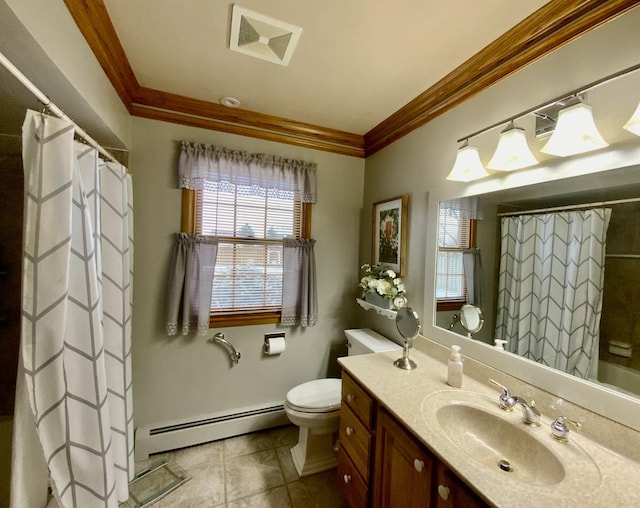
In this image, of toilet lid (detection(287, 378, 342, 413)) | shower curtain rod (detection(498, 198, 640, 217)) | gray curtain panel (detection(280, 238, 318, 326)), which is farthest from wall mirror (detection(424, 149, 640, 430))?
gray curtain panel (detection(280, 238, 318, 326))

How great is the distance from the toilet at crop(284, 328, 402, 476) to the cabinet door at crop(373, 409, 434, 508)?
519 mm

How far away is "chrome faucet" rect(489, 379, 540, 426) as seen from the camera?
0.96m

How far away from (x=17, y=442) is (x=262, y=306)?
132 centimetres

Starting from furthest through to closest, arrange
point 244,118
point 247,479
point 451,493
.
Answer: point 244,118
point 247,479
point 451,493

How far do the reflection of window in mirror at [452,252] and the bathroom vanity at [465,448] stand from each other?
13.4 inches

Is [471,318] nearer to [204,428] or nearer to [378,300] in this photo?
[378,300]

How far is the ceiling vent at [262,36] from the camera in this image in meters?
1.12

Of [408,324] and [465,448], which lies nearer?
[465,448]

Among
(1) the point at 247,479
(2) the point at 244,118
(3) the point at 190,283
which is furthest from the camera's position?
(2) the point at 244,118

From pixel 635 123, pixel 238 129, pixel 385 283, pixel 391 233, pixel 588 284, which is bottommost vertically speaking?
pixel 385 283

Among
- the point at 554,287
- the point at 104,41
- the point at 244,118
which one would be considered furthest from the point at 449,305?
the point at 104,41

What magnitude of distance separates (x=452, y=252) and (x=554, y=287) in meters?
0.49

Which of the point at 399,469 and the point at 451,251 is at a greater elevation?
the point at 451,251

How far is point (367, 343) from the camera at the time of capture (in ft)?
6.08
